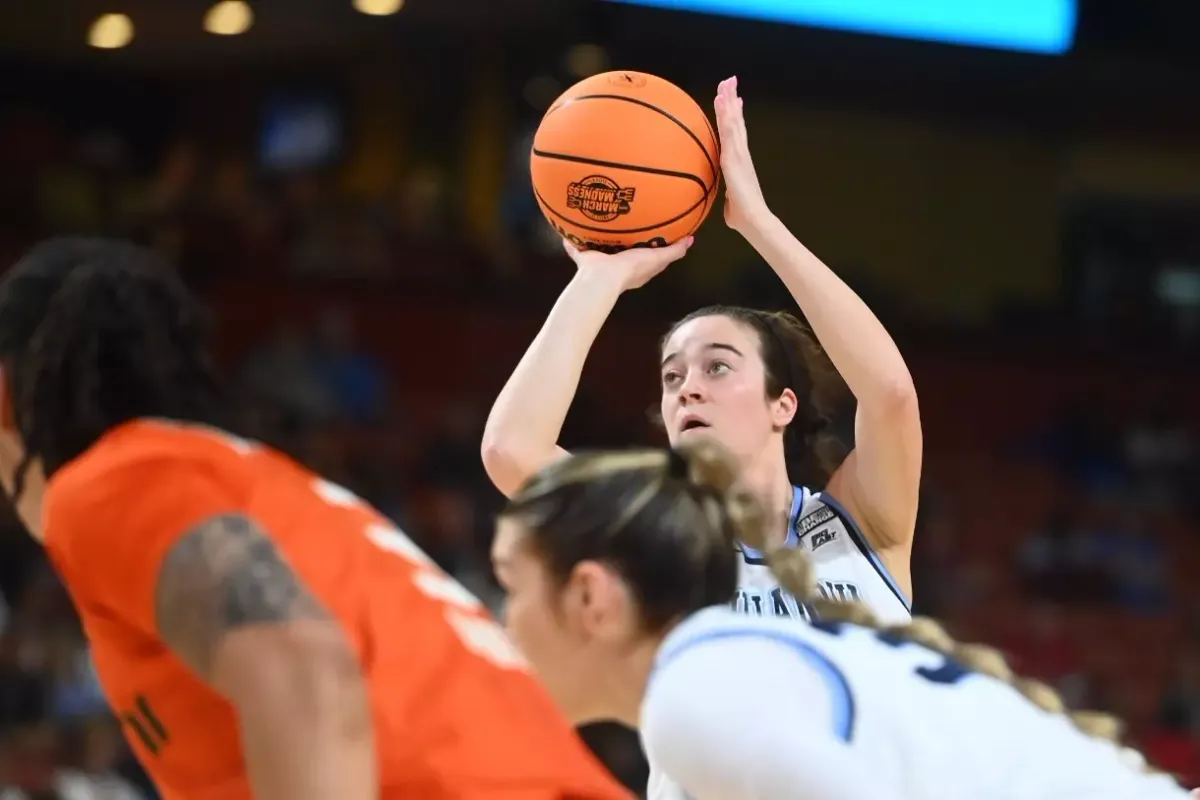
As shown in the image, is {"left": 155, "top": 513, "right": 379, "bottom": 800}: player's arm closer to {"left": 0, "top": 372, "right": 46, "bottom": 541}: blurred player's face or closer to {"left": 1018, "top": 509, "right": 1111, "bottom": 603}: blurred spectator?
{"left": 0, "top": 372, "right": 46, "bottom": 541}: blurred player's face

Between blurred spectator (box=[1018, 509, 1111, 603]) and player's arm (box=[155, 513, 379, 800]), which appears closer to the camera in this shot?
player's arm (box=[155, 513, 379, 800])

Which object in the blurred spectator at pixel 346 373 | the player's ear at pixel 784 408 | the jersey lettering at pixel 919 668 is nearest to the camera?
the jersey lettering at pixel 919 668

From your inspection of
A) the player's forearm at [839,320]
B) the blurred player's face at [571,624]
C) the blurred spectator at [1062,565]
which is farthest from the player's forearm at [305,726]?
the blurred spectator at [1062,565]

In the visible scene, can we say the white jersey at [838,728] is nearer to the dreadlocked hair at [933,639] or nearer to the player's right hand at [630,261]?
the dreadlocked hair at [933,639]

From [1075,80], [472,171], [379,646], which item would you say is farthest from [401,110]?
[379,646]

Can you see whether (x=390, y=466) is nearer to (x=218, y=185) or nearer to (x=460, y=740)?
(x=218, y=185)

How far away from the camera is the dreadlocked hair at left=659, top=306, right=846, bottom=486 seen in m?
2.97

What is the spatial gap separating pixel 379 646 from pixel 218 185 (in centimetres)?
820

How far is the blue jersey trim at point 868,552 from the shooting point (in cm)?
283

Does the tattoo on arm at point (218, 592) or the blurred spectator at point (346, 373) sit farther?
the blurred spectator at point (346, 373)

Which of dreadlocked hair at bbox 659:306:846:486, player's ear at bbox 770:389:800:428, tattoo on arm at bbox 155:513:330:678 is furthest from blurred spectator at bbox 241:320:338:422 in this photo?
tattoo on arm at bbox 155:513:330:678

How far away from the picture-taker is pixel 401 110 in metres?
11.6

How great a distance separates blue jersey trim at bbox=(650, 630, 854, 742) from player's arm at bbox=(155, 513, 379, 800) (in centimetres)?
32

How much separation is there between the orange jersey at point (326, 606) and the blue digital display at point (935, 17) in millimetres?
6164
